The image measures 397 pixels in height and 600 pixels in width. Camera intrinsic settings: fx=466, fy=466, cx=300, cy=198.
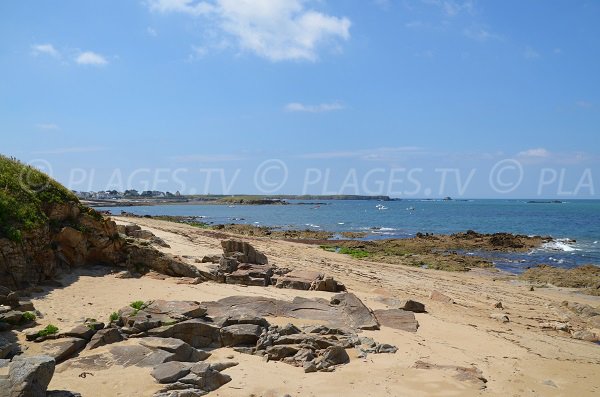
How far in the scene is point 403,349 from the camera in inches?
440

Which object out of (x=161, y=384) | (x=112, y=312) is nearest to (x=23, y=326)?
(x=112, y=312)

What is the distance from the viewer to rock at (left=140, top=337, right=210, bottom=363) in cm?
942

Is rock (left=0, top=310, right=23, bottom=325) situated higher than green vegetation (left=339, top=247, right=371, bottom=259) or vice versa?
rock (left=0, top=310, right=23, bottom=325)

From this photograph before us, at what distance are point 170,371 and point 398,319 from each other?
7.45 metres

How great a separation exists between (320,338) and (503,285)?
1768 centimetres

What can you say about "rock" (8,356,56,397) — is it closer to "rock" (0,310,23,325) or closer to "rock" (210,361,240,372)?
"rock" (210,361,240,372)

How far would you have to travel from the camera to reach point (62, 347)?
370 inches

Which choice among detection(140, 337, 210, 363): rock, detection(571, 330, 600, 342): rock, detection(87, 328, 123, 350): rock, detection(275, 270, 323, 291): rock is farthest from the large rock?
detection(571, 330, 600, 342): rock

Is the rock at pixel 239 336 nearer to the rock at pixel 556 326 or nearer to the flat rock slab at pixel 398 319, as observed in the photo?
the flat rock slab at pixel 398 319

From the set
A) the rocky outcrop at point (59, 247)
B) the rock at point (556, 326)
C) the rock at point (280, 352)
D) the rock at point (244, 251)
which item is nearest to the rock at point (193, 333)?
the rock at point (280, 352)

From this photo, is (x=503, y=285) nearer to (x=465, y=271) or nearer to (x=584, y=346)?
(x=465, y=271)

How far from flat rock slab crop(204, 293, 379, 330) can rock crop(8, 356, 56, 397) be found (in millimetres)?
5394

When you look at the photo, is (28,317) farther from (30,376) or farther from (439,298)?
(439,298)

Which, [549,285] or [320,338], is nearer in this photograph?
[320,338]
